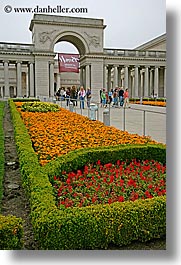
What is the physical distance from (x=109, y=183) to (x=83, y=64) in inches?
1310

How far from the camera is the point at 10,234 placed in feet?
13.6

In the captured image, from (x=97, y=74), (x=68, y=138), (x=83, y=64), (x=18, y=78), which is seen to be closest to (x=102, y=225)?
(x=68, y=138)

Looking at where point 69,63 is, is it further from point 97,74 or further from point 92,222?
point 92,222

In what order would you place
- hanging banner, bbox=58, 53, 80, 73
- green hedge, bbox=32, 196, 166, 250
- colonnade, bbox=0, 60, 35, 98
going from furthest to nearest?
colonnade, bbox=0, 60, 35, 98 → hanging banner, bbox=58, 53, 80, 73 → green hedge, bbox=32, 196, 166, 250

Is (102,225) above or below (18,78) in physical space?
below

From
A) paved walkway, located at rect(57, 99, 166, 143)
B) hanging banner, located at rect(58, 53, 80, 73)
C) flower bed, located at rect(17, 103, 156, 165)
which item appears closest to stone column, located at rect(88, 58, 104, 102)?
hanging banner, located at rect(58, 53, 80, 73)

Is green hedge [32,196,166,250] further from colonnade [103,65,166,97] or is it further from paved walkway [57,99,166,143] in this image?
colonnade [103,65,166,97]

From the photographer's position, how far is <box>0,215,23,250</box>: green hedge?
163 inches

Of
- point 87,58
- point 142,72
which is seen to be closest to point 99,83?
point 87,58

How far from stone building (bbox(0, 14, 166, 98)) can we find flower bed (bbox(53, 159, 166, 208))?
25186 mm

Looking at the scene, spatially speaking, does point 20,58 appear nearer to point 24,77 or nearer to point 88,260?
point 24,77

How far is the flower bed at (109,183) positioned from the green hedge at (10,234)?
83 cm

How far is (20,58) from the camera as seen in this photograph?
3975cm

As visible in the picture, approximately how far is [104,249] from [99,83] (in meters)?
33.5
